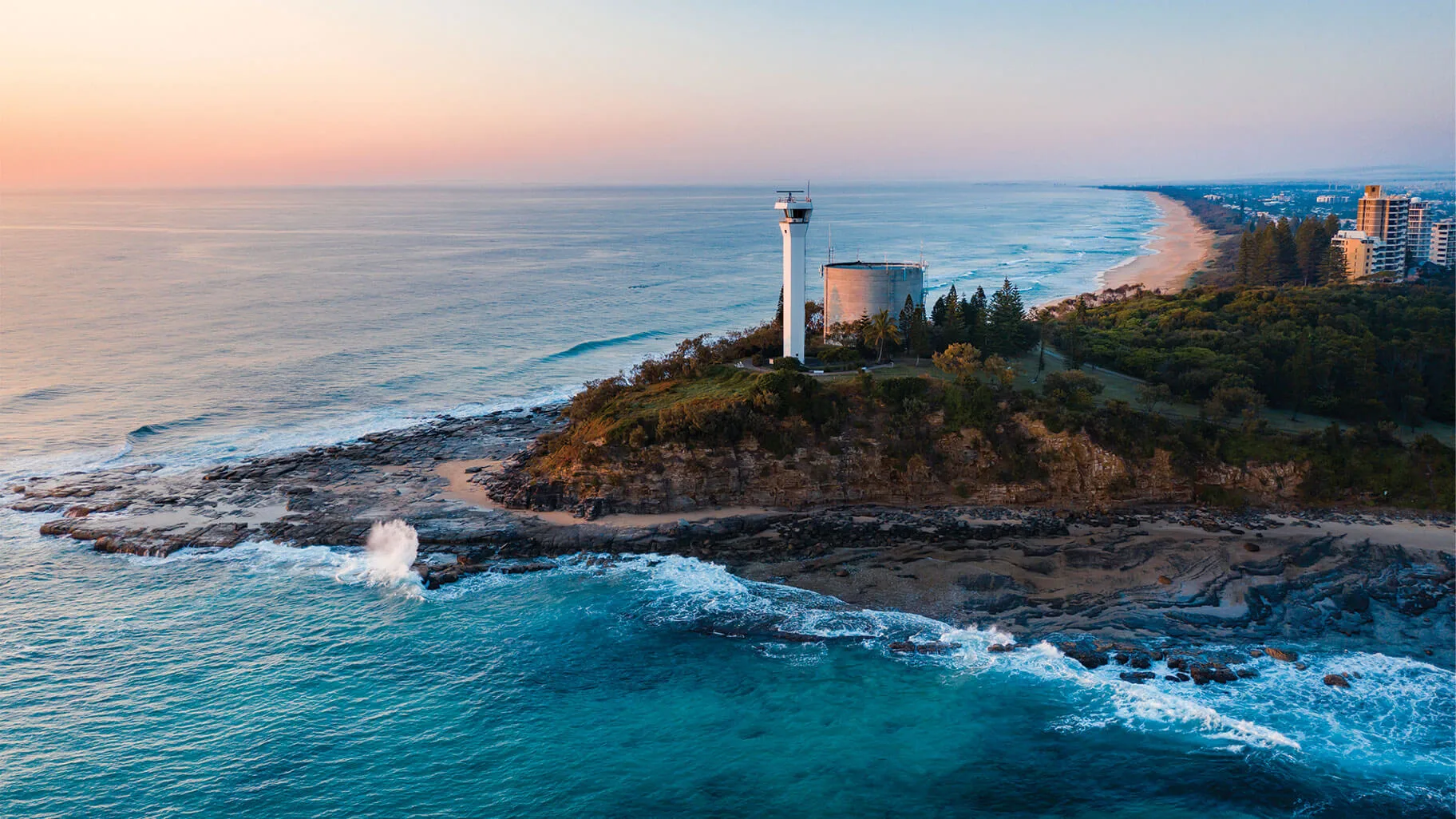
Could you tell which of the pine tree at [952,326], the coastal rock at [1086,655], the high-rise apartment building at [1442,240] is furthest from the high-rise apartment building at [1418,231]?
the coastal rock at [1086,655]

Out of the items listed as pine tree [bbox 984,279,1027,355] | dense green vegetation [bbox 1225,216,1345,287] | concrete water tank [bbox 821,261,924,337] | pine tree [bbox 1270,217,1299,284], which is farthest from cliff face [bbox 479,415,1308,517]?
pine tree [bbox 1270,217,1299,284]

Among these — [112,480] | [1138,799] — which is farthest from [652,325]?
[1138,799]

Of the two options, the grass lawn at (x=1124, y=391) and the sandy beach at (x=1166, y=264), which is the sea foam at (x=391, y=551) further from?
the sandy beach at (x=1166, y=264)

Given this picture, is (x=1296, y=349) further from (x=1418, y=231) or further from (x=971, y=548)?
(x=1418, y=231)

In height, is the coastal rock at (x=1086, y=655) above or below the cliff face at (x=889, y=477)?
below

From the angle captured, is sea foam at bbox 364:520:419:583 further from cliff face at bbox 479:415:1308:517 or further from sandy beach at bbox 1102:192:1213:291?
sandy beach at bbox 1102:192:1213:291

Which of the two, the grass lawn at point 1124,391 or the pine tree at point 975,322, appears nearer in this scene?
the grass lawn at point 1124,391

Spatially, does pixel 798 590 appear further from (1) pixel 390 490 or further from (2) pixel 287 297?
(2) pixel 287 297
